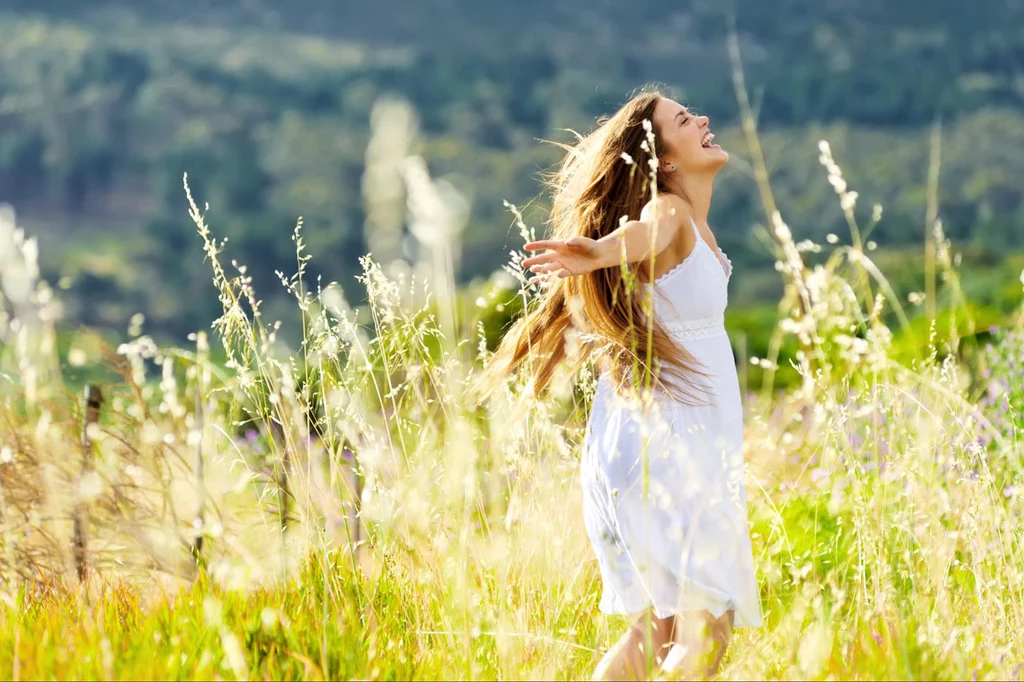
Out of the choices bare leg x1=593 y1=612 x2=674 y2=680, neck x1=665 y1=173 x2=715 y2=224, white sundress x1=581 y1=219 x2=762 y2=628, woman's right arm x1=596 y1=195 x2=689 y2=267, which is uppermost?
neck x1=665 y1=173 x2=715 y2=224

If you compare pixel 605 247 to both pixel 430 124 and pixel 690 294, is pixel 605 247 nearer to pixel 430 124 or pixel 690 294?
pixel 690 294

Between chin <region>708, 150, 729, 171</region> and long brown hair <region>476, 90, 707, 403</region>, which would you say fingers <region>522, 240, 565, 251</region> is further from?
chin <region>708, 150, 729, 171</region>

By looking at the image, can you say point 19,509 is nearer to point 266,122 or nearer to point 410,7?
point 266,122

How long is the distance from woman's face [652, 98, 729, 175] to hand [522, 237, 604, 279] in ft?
1.88

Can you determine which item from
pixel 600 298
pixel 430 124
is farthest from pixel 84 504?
pixel 430 124

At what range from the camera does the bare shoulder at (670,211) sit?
2.35 metres

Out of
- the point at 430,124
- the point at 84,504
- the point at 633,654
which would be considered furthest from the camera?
the point at 430,124

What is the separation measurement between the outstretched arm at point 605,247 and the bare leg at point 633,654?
0.73 meters

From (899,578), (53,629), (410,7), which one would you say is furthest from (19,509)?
(410,7)

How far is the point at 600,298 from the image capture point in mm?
2566

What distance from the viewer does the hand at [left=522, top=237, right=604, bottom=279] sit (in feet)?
6.98

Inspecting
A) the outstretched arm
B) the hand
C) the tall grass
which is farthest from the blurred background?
the hand

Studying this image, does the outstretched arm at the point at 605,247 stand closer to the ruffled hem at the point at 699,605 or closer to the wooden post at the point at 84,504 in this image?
the ruffled hem at the point at 699,605

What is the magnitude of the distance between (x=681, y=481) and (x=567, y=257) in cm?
58
